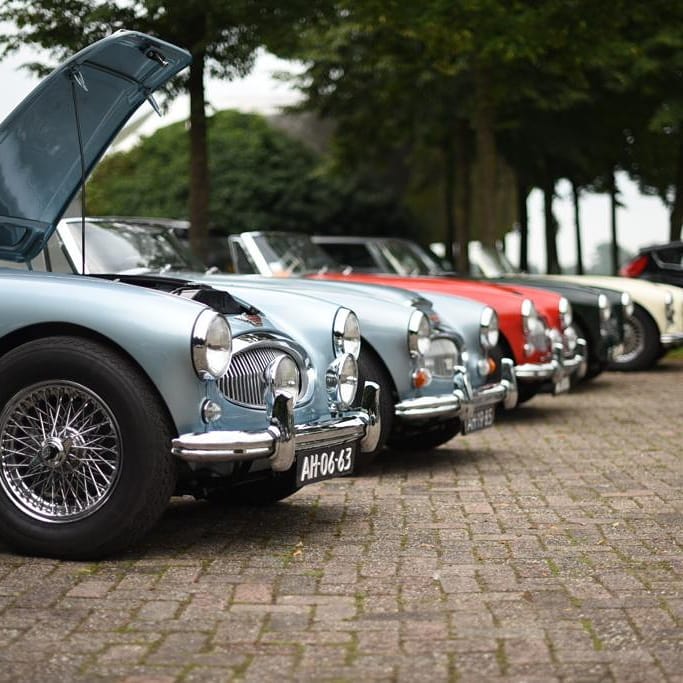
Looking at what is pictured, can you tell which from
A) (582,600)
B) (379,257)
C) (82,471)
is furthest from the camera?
(379,257)

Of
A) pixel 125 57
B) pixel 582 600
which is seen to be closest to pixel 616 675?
pixel 582 600

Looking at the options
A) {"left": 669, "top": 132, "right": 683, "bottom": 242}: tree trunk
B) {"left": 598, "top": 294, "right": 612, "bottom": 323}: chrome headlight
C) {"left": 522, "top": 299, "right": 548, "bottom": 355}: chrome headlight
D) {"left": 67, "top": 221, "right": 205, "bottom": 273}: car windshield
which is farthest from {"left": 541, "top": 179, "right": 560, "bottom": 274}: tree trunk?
{"left": 67, "top": 221, "right": 205, "bottom": 273}: car windshield

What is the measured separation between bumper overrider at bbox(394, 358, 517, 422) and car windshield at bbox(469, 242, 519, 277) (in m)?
6.57

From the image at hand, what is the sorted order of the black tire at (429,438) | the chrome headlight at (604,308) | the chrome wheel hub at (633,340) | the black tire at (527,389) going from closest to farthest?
the black tire at (429,438) < the black tire at (527,389) < the chrome headlight at (604,308) < the chrome wheel hub at (633,340)

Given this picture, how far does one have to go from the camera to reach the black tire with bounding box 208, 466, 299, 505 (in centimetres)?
662

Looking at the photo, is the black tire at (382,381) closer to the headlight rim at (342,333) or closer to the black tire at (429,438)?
the black tire at (429,438)

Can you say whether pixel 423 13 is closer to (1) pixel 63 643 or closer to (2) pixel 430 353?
(2) pixel 430 353

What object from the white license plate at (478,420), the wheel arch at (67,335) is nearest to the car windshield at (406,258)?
the white license plate at (478,420)

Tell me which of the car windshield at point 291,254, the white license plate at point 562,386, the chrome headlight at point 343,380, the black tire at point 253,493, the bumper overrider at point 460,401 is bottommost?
the white license plate at point 562,386

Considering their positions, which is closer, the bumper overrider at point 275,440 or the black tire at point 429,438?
the bumper overrider at point 275,440

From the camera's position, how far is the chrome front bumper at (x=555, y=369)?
416 inches

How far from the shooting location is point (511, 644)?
4.34m

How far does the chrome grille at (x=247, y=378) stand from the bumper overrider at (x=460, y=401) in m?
2.13

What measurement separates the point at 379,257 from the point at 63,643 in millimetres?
11026
